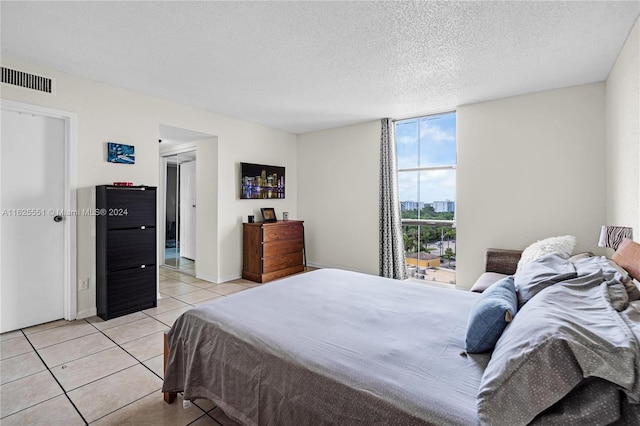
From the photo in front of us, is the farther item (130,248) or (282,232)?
(282,232)

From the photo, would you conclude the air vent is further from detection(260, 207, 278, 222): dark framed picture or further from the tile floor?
detection(260, 207, 278, 222): dark framed picture

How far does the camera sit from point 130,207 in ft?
11.2

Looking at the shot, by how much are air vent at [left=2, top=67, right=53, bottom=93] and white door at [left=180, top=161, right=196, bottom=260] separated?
8.42 feet

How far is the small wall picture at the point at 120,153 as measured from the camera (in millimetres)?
3513

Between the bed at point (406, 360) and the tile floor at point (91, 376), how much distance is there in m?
0.22

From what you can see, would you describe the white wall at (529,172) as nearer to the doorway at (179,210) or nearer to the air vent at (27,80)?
the doorway at (179,210)

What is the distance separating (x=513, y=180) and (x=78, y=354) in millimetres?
4933

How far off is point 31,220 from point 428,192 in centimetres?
494

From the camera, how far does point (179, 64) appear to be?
2984 mm

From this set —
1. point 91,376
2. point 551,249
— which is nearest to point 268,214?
point 91,376

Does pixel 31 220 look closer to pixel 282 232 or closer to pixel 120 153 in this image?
pixel 120 153

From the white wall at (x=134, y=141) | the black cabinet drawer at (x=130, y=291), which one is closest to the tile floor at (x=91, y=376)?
the black cabinet drawer at (x=130, y=291)

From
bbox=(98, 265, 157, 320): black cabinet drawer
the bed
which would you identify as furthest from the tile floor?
the bed

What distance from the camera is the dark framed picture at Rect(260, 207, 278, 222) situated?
5359mm
